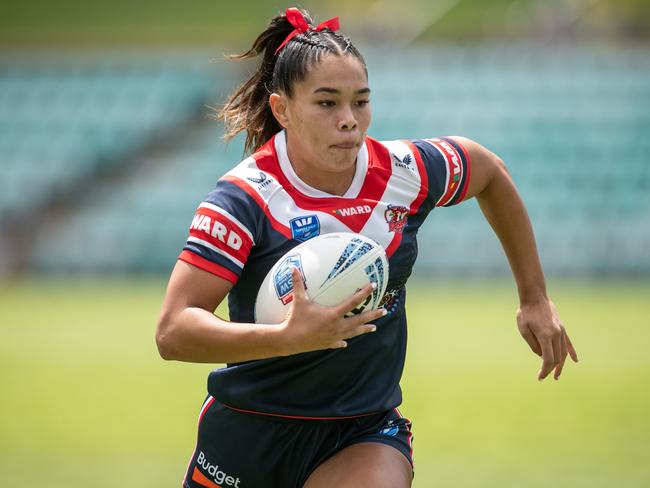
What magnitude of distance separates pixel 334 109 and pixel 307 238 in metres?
0.48

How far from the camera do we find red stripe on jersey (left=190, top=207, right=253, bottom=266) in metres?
3.55

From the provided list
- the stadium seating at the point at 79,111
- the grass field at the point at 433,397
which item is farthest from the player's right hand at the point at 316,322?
the stadium seating at the point at 79,111

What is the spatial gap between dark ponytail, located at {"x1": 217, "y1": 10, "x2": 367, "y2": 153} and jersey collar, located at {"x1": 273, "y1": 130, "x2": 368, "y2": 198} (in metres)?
0.21

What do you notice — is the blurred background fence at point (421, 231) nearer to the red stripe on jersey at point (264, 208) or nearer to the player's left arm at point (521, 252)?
the player's left arm at point (521, 252)

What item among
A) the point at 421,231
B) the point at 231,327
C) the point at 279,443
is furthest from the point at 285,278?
the point at 421,231

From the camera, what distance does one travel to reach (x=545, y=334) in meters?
4.27

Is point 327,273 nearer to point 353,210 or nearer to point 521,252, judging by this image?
point 353,210

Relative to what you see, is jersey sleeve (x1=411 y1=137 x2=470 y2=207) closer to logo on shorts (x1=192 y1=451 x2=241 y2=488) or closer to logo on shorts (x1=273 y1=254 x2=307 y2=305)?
logo on shorts (x1=273 y1=254 x2=307 y2=305)

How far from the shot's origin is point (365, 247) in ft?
11.8

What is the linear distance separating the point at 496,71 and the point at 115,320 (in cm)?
1011

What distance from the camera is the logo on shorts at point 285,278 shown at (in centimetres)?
347

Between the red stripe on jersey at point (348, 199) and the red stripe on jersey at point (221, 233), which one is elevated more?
the red stripe on jersey at point (348, 199)

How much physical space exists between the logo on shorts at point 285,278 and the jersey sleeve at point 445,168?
2.73 feet

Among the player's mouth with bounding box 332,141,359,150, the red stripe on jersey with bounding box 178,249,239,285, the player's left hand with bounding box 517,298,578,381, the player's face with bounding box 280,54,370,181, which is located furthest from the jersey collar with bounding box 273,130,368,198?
the player's left hand with bounding box 517,298,578,381
